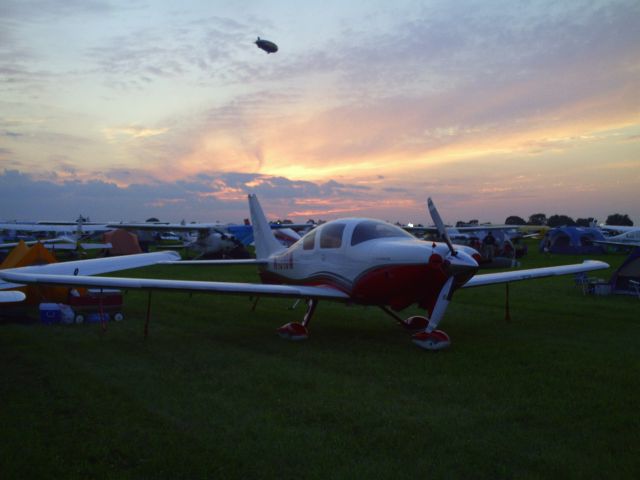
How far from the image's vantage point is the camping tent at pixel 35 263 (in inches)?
445

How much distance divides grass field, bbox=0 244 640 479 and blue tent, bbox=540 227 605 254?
98.4 feet

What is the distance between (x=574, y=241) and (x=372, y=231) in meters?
33.0

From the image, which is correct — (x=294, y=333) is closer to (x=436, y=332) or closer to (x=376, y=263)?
(x=376, y=263)

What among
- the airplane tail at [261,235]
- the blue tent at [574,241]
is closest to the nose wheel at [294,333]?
the airplane tail at [261,235]

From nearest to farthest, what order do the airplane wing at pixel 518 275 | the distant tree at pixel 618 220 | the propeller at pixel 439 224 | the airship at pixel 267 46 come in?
1. the propeller at pixel 439 224
2. the airplane wing at pixel 518 275
3. the airship at pixel 267 46
4. the distant tree at pixel 618 220

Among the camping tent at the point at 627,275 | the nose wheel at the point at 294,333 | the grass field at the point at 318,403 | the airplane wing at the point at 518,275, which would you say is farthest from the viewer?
the camping tent at the point at 627,275

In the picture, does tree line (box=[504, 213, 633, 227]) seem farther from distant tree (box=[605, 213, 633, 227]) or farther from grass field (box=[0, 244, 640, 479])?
grass field (box=[0, 244, 640, 479])

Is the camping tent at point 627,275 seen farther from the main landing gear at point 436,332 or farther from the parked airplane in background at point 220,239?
the parked airplane in background at point 220,239

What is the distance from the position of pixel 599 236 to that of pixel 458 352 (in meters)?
35.5

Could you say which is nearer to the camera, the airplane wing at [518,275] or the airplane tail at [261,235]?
the airplane wing at [518,275]

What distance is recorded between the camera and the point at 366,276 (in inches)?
333

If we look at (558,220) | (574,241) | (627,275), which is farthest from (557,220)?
(627,275)

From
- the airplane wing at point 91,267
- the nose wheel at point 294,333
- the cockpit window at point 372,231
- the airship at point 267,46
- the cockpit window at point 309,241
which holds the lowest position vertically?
the nose wheel at point 294,333

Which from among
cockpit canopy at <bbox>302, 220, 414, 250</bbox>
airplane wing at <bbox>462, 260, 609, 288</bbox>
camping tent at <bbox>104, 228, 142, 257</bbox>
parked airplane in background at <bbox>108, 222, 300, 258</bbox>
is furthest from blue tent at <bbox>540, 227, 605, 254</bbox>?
cockpit canopy at <bbox>302, 220, 414, 250</bbox>
